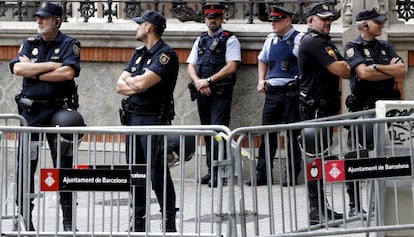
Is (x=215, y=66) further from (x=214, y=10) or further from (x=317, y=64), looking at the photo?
(x=317, y=64)

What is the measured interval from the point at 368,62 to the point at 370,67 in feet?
0.37

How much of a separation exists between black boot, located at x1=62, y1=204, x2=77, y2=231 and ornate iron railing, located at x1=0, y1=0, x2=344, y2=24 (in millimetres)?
5195

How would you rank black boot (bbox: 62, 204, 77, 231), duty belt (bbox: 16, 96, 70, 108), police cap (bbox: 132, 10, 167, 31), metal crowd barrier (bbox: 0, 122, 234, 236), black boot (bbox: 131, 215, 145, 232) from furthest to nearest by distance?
1. duty belt (bbox: 16, 96, 70, 108)
2. police cap (bbox: 132, 10, 167, 31)
3. black boot (bbox: 62, 204, 77, 231)
4. black boot (bbox: 131, 215, 145, 232)
5. metal crowd barrier (bbox: 0, 122, 234, 236)

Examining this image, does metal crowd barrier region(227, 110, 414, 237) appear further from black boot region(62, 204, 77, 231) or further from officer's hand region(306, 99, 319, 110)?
officer's hand region(306, 99, 319, 110)

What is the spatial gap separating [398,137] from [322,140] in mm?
552

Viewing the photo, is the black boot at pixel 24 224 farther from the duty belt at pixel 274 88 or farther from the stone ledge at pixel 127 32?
the stone ledge at pixel 127 32

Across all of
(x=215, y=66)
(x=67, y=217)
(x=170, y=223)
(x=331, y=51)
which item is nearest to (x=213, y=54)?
(x=215, y=66)

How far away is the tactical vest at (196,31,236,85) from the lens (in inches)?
525

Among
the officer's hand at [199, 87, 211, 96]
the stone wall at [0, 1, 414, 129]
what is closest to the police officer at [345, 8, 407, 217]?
the stone wall at [0, 1, 414, 129]

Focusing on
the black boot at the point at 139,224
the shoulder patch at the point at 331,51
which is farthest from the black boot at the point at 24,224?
the shoulder patch at the point at 331,51

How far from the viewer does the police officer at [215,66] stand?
13.3 metres

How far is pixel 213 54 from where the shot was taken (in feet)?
43.8

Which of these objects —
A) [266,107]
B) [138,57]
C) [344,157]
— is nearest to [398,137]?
[344,157]

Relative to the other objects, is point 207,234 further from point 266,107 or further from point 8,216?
point 266,107
